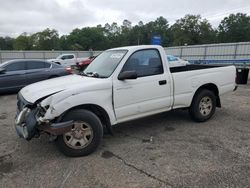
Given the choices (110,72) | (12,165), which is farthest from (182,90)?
(12,165)

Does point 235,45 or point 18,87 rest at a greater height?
point 235,45

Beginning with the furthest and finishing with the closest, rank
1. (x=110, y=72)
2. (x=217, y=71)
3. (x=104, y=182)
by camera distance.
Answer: (x=217, y=71), (x=110, y=72), (x=104, y=182)

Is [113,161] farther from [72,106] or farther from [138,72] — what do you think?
[138,72]

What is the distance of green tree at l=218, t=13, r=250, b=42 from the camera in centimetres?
7112

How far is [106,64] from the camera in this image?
4.98 meters

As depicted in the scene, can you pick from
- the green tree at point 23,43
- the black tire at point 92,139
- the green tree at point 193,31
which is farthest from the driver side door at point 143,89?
the green tree at point 23,43

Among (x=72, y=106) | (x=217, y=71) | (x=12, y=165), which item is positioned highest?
(x=217, y=71)

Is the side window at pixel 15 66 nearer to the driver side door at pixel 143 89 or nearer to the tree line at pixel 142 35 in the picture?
the driver side door at pixel 143 89

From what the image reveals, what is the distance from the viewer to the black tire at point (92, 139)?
3.98 metres

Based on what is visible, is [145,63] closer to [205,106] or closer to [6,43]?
[205,106]

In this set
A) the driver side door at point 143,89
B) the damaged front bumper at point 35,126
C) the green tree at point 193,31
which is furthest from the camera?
the green tree at point 193,31

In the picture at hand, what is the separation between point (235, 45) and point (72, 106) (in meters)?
19.9

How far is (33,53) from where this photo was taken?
32188mm

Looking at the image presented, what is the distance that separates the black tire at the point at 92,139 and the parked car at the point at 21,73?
21.8ft
